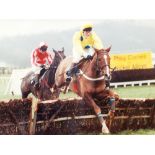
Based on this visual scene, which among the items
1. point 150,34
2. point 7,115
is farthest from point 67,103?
point 150,34

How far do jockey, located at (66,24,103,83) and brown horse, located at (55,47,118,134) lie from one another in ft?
0.15

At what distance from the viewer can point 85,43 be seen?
689 centimetres

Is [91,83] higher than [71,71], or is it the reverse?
[71,71]

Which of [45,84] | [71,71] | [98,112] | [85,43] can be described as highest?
[85,43]

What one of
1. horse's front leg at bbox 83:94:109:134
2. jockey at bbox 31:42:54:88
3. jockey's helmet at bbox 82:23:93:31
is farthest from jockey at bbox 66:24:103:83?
horse's front leg at bbox 83:94:109:134

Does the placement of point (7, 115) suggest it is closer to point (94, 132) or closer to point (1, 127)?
point (1, 127)

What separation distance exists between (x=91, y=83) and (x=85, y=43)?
15.7 inches

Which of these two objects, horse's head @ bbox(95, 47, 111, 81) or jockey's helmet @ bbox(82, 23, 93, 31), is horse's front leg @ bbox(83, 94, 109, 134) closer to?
horse's head @ bbox(95, 47, 111, 81)

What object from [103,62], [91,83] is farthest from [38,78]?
[103,62]

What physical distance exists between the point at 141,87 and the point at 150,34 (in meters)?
0.52

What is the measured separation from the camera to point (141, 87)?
273 inches

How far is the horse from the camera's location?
6.93 meters

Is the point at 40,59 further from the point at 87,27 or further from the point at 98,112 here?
the point at 98,112

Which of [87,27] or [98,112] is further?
[98,112]
